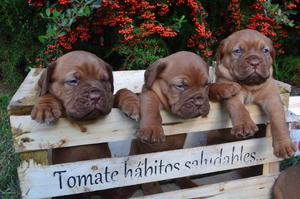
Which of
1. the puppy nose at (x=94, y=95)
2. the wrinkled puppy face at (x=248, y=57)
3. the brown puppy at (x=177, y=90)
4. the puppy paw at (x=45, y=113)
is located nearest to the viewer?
the puppy paw at (x=45, y=113)

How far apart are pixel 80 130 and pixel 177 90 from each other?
558 millimetres

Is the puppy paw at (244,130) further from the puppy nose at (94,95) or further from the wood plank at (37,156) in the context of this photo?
the wood plank at (37,156)

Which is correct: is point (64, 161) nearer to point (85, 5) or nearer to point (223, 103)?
point (223, 103)

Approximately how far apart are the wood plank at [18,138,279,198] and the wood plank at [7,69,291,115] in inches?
10.5

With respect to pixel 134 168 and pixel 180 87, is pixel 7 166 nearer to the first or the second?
pixel 134 168

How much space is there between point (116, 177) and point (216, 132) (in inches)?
29.3

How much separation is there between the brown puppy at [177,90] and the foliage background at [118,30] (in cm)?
112

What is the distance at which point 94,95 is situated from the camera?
84.8 inches

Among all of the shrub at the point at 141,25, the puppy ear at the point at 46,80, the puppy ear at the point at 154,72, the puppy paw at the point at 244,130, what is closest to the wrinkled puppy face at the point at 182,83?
the puppy ear at the point at 154,72

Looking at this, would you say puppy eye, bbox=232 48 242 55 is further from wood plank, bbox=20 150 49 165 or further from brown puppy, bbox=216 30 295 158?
wood plank, bbox=20 150 49 165

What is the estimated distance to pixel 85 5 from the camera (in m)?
3.35

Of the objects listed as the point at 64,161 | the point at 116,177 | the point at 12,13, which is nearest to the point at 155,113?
the point at 116,177

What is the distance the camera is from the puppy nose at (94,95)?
2.15 metres

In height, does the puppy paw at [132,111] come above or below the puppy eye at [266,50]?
below
